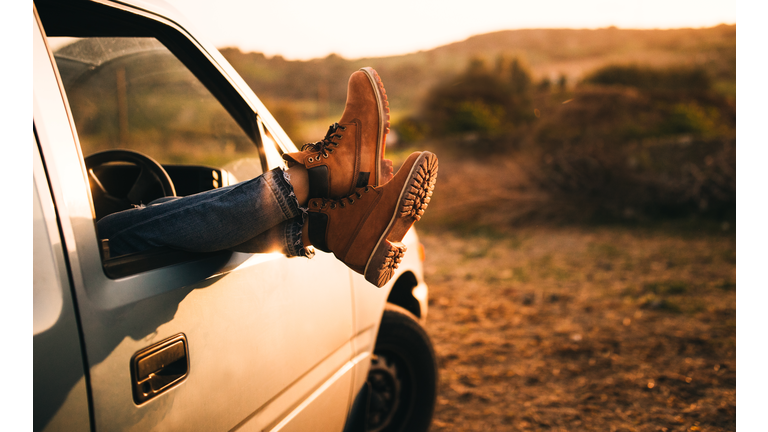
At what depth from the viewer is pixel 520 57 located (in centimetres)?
1780

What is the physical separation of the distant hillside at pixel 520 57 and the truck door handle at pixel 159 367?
1076 cm

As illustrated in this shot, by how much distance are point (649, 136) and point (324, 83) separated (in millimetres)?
10173

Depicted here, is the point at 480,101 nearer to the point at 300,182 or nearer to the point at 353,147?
the point at 353,147

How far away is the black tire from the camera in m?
2.19

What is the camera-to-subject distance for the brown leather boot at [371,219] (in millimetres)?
1437

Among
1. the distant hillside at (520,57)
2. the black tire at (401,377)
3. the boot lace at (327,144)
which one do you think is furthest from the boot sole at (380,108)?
the distant hillside at (520,57)

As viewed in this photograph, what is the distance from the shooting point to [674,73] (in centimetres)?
1338

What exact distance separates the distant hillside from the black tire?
9750mm

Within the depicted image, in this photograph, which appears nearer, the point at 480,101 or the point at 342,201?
the point at 342,201

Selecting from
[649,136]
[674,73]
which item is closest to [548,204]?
[649,136]

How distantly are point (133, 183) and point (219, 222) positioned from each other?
45.7 inches

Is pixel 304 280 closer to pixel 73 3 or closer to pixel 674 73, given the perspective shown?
pixel 73 3

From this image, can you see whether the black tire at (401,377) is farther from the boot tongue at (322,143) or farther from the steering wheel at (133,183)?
the steering wheel at (133,183)

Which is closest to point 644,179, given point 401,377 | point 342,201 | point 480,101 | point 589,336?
point 589,336
